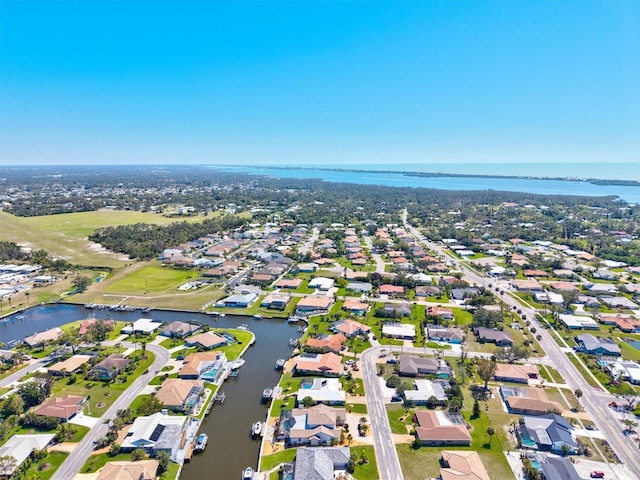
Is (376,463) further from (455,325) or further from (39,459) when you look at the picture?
(455,325)

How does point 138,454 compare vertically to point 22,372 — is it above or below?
above

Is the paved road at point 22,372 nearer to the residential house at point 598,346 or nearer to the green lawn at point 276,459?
the green lawn at point 276,459

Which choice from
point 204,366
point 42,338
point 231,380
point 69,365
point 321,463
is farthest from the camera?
point 42,338

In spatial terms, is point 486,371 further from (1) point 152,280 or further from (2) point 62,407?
(1) point 152,280

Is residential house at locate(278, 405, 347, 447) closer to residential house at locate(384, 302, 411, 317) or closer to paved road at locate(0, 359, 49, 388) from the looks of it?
residential house at locate(384, 302, 411, 317)

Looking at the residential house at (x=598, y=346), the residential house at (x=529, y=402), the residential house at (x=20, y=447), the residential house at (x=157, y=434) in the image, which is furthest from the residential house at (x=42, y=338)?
the residential house at (x=598, y=346)

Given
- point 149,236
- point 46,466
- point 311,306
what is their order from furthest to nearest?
point 149,236 < point 311,306 < point 46,466

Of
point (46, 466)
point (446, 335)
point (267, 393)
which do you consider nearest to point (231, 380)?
point (267, 393)

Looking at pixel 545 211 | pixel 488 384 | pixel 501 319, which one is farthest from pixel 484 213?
pixel 488 384

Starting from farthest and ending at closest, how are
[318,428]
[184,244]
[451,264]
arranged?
[184,244], [451,264], [318,428]
